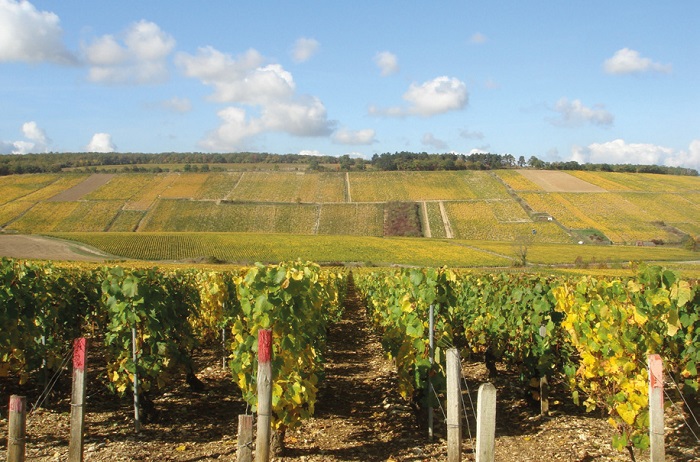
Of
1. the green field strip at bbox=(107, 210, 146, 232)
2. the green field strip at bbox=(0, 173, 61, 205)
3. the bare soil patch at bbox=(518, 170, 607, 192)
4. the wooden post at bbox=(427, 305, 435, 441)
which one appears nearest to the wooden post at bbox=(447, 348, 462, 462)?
the wooden post at bbox=(427, 305, 435, 441)

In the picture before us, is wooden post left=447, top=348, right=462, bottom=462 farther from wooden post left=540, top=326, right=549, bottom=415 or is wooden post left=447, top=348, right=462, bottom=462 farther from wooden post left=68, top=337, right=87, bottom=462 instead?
wooden post left=540, top=326, right=549, bottom=415

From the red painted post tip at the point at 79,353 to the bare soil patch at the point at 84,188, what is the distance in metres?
94.9

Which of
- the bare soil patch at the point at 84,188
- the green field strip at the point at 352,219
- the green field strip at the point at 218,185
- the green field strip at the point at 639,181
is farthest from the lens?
the green field strip at the point at 639,181

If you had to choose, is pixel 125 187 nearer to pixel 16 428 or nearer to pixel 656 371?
pixel 16 428

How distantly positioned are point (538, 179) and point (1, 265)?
10320 cm

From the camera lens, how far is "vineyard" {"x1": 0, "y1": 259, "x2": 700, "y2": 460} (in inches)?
280

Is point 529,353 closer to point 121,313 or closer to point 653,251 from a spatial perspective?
point 121,313

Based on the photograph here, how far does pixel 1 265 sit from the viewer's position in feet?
30.3

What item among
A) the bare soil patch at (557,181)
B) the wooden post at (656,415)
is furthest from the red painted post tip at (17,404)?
the bare soil patch at (557,181)

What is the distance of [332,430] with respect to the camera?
8.52 meters

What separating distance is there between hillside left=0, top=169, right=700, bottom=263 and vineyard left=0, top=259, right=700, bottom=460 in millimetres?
66522

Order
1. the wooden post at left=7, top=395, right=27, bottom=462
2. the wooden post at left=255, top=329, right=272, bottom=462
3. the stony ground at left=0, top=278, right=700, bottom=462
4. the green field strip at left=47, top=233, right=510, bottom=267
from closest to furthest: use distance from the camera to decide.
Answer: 1. the wooden post at left=7, top=395, right=27, bottom=462
2. the wooden post at left=255, top=329, right=272, bottom=462
3. the stony ground at left=0, top=278, right=700, bottom=462
4. the green field strip at left=47, top=233, right=510, bottom=267

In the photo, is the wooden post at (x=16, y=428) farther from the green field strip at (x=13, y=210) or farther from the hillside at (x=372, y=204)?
the green field strip at (x=13, y=210)

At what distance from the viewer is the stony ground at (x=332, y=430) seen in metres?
7.35
